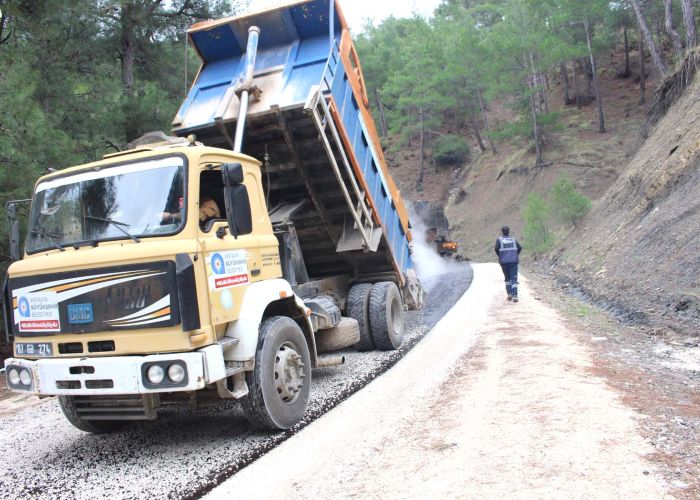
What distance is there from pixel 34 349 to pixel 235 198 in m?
1.90

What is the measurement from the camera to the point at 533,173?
30.1 meters

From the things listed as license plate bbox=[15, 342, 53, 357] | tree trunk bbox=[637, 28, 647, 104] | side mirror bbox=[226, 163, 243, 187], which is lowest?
license plate bbox=[15, 342, 53, 357]

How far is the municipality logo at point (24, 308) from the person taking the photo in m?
4.24

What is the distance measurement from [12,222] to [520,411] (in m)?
4.53

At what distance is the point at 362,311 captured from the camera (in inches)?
300

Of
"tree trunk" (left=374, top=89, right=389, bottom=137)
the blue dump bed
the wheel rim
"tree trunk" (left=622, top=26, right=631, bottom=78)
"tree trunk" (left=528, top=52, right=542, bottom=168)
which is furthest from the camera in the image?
"tree trunk" (left=374, top=89, right=389, bottom=137)

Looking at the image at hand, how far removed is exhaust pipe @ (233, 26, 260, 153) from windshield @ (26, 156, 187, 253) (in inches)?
58.2

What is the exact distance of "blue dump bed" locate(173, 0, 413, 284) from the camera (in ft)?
20.5

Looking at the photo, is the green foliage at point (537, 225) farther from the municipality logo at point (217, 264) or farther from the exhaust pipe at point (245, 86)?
the municipality logo at point (217, 264)

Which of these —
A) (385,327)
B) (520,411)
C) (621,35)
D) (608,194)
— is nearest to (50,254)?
(520,411)

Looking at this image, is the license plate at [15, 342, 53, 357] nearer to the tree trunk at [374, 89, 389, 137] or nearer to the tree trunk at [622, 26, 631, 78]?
the tree trunk at [622, 26, 631, 78]

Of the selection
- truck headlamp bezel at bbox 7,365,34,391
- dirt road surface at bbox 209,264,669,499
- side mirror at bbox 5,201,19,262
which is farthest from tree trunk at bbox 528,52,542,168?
truck headlamp bezel at bbox 7,365,34,391

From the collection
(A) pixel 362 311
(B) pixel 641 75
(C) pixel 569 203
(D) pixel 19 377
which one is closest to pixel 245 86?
(A) pixel 362 311

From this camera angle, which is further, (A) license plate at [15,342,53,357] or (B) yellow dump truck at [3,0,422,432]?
(A) license plate at [15,342,53,357]
